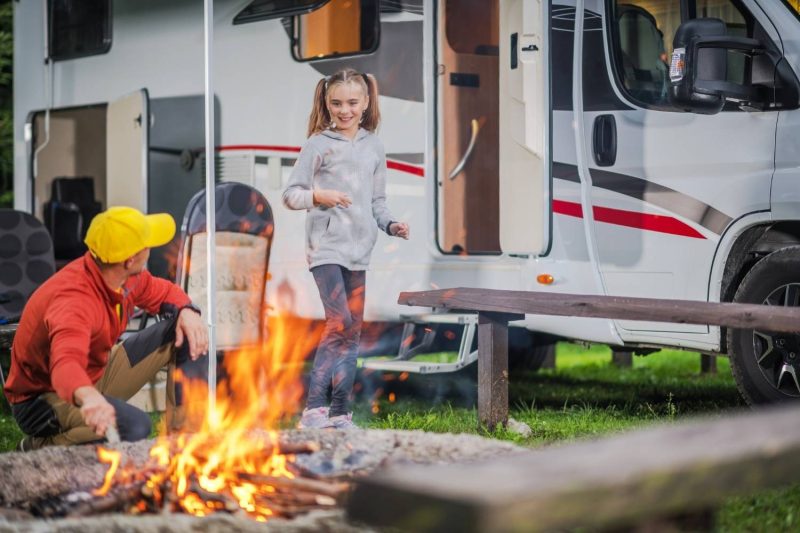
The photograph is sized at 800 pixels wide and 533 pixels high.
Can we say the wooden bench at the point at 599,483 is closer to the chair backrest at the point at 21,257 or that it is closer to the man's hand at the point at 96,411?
the man's hand at the point at 96,411

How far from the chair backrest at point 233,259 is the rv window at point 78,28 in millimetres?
1971

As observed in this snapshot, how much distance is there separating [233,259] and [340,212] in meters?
0.95

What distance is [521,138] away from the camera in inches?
248

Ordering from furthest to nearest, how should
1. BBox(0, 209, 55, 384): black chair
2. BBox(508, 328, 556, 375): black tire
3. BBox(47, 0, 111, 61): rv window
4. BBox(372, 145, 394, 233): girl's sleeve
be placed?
BBox(508, 328, 556, 375): black tire → BBox(47, 0, 111, 61): rv window → BBox(0, 209, 55, 384): black chair → BBox(372, 145, 394, 233): girl's sleeve

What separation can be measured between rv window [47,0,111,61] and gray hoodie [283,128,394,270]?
2.63 m

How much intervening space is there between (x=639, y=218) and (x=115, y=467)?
3103mm

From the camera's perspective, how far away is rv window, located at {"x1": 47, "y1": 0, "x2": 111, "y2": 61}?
806 cm

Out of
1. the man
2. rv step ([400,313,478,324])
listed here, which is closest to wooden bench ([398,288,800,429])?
rv step ([400,313,478,324])

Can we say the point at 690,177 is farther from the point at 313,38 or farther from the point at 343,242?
the point at 313,38

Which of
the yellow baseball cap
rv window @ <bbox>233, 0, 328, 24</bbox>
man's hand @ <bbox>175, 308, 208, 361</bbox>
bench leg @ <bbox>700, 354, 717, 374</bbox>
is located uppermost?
rv window @ <bbox>233, 0, 328, 24</bbox>

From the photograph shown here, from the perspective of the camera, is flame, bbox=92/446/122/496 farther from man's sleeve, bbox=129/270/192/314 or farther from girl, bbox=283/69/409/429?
girl, bbox=283/69/409/429

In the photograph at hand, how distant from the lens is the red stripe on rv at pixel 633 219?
19.0ft

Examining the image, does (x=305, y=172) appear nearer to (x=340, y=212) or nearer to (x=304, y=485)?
(x=340, y=212)

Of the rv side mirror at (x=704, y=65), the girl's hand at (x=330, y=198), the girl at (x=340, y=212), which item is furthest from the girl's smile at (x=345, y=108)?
the rv side mirror at (x=704, y=65)
